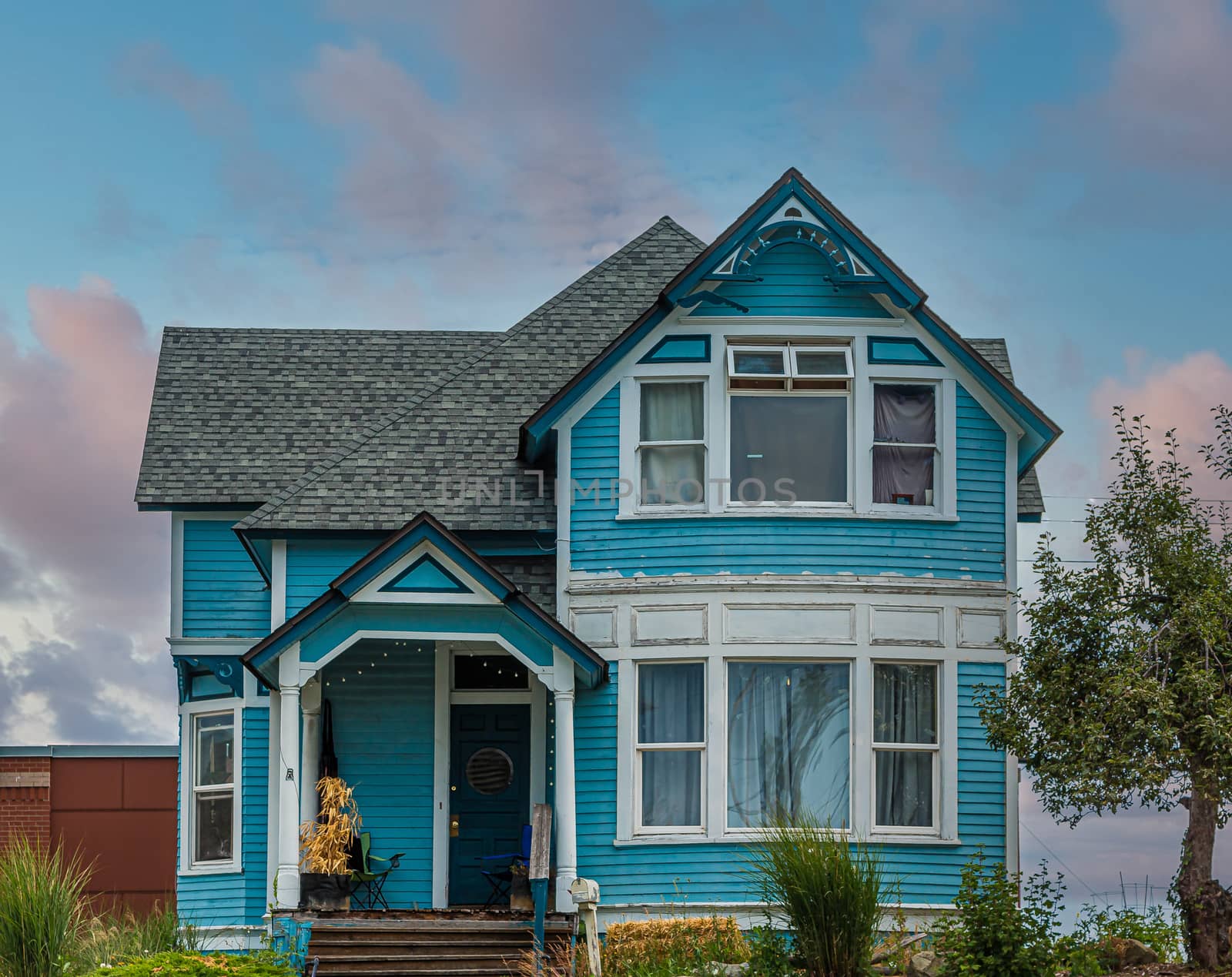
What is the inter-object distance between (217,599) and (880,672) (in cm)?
798

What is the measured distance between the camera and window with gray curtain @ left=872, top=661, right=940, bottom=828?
17.4 m

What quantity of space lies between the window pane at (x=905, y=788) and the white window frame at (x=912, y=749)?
35mm

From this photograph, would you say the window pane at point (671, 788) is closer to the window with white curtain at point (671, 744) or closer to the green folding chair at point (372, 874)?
the window with white curtain at point (671, 744)

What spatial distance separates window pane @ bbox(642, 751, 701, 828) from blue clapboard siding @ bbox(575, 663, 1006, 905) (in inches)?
11.8

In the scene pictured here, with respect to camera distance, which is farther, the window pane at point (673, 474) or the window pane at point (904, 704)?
the window pane at point (673, 474)

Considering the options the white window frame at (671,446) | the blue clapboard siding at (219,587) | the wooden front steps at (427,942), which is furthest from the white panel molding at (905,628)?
the blue clapboard siding at (219,587)

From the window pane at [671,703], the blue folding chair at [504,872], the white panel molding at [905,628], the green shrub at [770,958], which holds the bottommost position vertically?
the green shrub at [770,958]

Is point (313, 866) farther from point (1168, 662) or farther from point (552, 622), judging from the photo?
point (1168, 662)

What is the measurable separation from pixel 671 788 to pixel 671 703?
0.89m

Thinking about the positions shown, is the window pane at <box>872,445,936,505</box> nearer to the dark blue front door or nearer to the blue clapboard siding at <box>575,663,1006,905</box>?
the blue clapboard siding at <box>575,663,1006,905</box>

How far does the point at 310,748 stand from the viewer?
18031mm

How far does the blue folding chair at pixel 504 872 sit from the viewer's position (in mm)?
17438

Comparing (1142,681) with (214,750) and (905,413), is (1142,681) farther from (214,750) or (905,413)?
(214,750)

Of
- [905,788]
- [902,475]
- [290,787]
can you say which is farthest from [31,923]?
[902,475]
